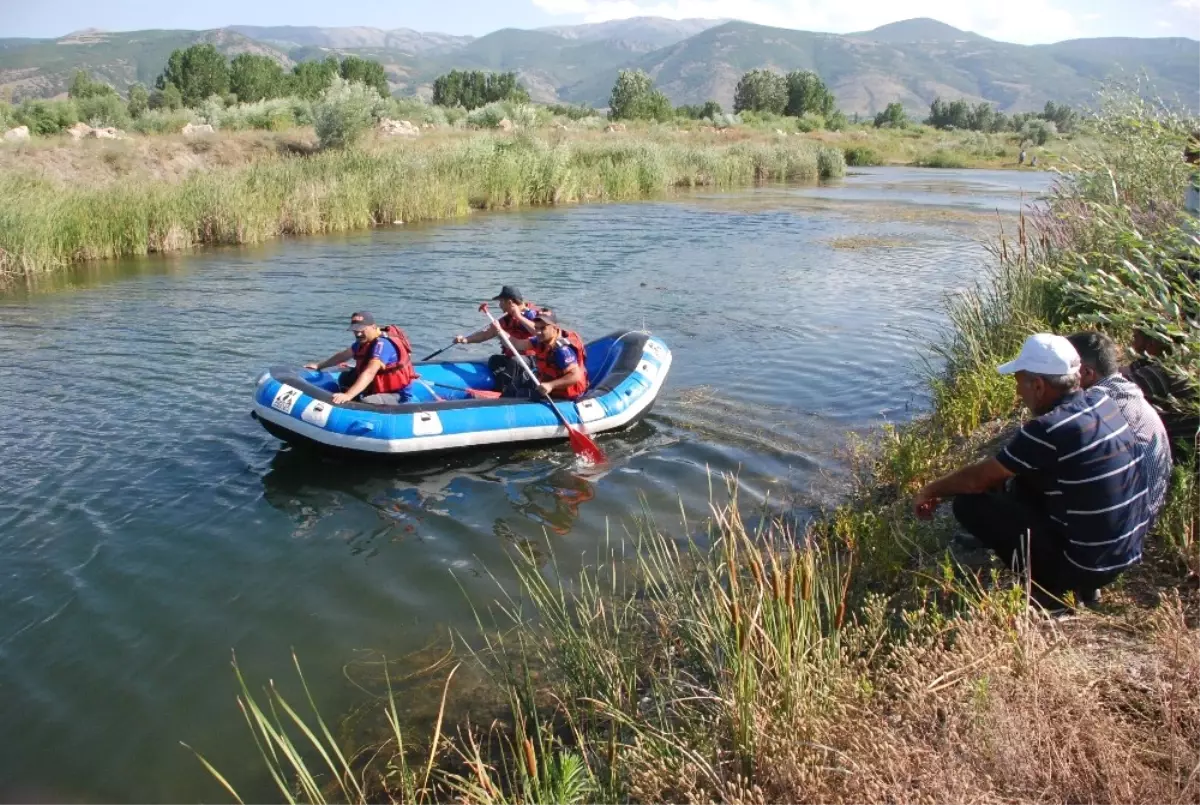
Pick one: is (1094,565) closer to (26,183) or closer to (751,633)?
(751,633)

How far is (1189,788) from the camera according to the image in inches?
90.0

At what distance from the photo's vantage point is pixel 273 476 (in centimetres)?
705

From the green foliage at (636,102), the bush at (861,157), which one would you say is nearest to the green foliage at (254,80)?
the green foliage at (636,102)

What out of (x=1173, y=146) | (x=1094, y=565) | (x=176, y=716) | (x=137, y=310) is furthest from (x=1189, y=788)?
(x=137, y=310)

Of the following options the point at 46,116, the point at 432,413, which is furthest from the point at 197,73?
the point at 432,413

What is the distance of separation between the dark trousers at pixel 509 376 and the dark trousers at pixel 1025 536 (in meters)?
4.51

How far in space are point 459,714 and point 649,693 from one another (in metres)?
1.03

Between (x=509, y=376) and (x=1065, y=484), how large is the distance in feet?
18.4

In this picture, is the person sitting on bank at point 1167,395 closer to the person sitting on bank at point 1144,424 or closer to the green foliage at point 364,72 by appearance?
the person sitting on bank at point 1144,424

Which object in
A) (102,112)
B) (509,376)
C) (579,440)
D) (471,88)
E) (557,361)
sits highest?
(471,88)

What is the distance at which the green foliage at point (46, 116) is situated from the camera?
30.3 m

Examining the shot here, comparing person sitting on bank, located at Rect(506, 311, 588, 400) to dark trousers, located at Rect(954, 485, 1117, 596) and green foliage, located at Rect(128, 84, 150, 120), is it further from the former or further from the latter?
green foliage, located at Rect(128, 84, 150, 120)

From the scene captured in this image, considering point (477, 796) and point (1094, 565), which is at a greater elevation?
point (1094, 565)

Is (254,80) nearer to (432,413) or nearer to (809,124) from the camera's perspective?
(809,124)
